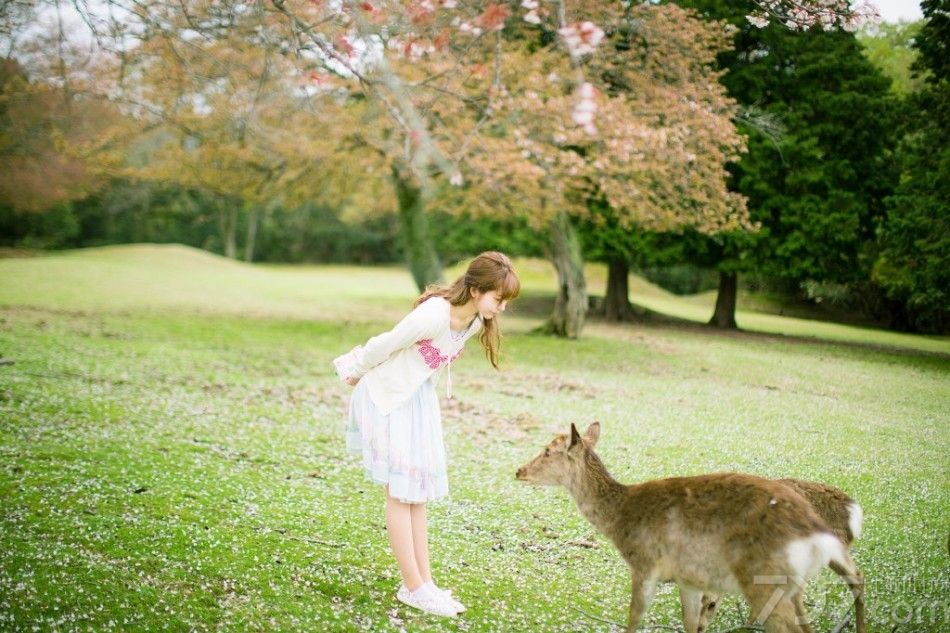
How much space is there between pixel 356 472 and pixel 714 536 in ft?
17.8

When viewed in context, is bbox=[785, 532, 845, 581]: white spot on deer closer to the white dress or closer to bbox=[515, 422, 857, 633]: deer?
bbox=[515, 422, 857, 633]: deer

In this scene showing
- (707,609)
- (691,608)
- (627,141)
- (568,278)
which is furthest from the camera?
(568,278)

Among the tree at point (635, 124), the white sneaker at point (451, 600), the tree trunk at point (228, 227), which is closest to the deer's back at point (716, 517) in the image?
the white sneaker at point (451, 600)

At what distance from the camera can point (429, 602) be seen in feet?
→ 16.8

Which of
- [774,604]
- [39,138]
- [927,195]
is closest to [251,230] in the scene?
[39,138]

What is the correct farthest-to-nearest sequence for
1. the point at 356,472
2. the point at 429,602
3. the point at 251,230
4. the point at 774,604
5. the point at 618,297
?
the point at 251,230 → the point at 618,297 → the point at 356,472 → the point at 429,602 → the point at 774,604

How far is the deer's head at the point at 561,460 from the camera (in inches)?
204

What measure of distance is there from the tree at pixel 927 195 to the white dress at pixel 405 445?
883 centimetres

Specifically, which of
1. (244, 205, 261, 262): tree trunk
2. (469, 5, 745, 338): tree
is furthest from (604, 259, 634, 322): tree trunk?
(244, 205, 261, 262): tree trunk

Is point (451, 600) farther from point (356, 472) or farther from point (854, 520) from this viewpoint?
point (356, 472)

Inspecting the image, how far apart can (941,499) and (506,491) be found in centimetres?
444

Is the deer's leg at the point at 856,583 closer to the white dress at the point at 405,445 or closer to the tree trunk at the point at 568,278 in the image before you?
the white dress at the point at 405,445

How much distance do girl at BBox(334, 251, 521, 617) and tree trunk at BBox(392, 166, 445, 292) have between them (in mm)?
20602

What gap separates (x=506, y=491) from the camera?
8.17 m
